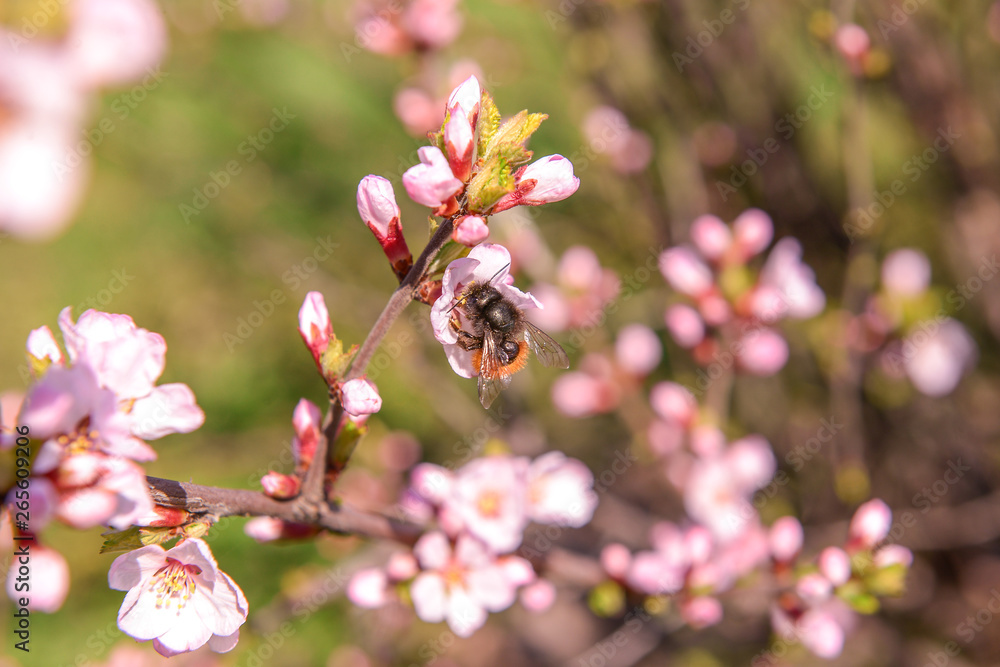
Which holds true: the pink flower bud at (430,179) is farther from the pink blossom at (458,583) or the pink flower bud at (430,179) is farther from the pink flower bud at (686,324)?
the pink flower bud at (686,324)

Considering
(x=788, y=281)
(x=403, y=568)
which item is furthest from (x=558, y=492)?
(x=788, y=281)

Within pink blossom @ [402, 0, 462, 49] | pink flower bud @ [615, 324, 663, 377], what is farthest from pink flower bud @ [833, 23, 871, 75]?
pink blossom @ [402, 0, 462, 49]

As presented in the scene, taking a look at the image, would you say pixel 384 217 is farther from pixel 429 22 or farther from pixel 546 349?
pixel 429 22

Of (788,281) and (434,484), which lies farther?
(788,281)

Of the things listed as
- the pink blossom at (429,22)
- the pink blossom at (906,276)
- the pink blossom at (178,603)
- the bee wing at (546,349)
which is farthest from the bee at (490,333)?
the pink blossom at (906,276)

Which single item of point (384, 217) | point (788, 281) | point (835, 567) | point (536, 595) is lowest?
point (536, 595)

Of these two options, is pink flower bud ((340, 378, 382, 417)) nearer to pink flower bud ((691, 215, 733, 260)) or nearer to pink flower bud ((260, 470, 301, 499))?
pink flower bud ((260, 470, 301, 499))

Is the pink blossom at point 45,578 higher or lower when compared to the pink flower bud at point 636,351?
higher
